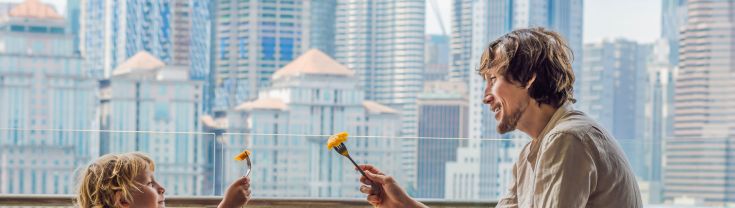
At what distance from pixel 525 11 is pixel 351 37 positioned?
820cm

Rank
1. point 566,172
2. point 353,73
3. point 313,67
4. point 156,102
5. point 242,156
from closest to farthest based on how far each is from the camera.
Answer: point 566,172, point 242,156, point 313,67, point 156,102, point 353,73

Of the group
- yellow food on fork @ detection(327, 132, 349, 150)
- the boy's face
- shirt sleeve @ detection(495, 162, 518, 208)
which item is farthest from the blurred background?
shirt sleeve @ detection(495, 162, 518, 208)

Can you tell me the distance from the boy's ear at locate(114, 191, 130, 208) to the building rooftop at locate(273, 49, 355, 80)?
39.9 m

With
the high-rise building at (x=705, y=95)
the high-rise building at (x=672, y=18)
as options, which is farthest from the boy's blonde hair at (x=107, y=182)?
the high-rise building at (x=705, y=95)

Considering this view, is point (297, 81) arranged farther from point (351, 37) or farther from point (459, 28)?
point (459, 28)

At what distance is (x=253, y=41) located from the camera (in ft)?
144

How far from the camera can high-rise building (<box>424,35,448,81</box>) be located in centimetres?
4412

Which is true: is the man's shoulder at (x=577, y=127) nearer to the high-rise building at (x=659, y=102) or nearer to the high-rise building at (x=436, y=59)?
the high-rise building at (x=436, y=59)

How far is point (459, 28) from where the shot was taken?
43.3 m

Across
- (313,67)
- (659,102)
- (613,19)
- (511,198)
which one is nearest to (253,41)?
(313,67)

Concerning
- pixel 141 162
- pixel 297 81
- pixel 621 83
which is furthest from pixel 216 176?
pixel 621 83

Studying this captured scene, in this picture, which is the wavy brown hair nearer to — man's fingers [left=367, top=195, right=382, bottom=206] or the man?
the man

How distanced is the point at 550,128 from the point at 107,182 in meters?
0.77

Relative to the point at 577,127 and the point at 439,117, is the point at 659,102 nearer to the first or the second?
the point at 439,117
